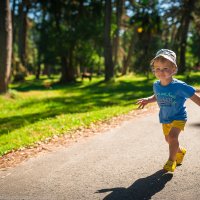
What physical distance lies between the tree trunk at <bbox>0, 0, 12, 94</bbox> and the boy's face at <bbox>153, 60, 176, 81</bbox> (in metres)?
14.6

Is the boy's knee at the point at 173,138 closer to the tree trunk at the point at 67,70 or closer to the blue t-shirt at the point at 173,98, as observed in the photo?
the blue t-shirt at the point at 173,98

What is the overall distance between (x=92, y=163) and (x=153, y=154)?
1191 millimetres

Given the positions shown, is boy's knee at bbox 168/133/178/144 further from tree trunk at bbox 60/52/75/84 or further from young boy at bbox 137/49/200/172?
tree trunk at bbox 60/52/75/84

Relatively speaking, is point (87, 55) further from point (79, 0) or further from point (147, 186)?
point (147, 186)

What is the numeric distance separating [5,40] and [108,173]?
14465mm

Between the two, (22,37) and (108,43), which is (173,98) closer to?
(108,43)

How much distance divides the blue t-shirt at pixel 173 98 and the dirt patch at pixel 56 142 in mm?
3126

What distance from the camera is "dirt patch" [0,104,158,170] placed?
23.9ft

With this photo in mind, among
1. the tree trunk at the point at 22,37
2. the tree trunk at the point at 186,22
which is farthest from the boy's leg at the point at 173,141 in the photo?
the tree trunk at the point at 22,37

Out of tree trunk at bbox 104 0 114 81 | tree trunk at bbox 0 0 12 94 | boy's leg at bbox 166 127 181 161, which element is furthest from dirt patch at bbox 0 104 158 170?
tree trunk at bbox 104 0 114 81

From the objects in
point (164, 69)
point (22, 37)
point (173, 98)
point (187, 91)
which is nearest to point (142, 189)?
point (173, 98)

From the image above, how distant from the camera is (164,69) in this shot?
5.31 metres

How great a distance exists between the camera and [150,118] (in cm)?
1120

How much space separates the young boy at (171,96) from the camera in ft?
17.4
